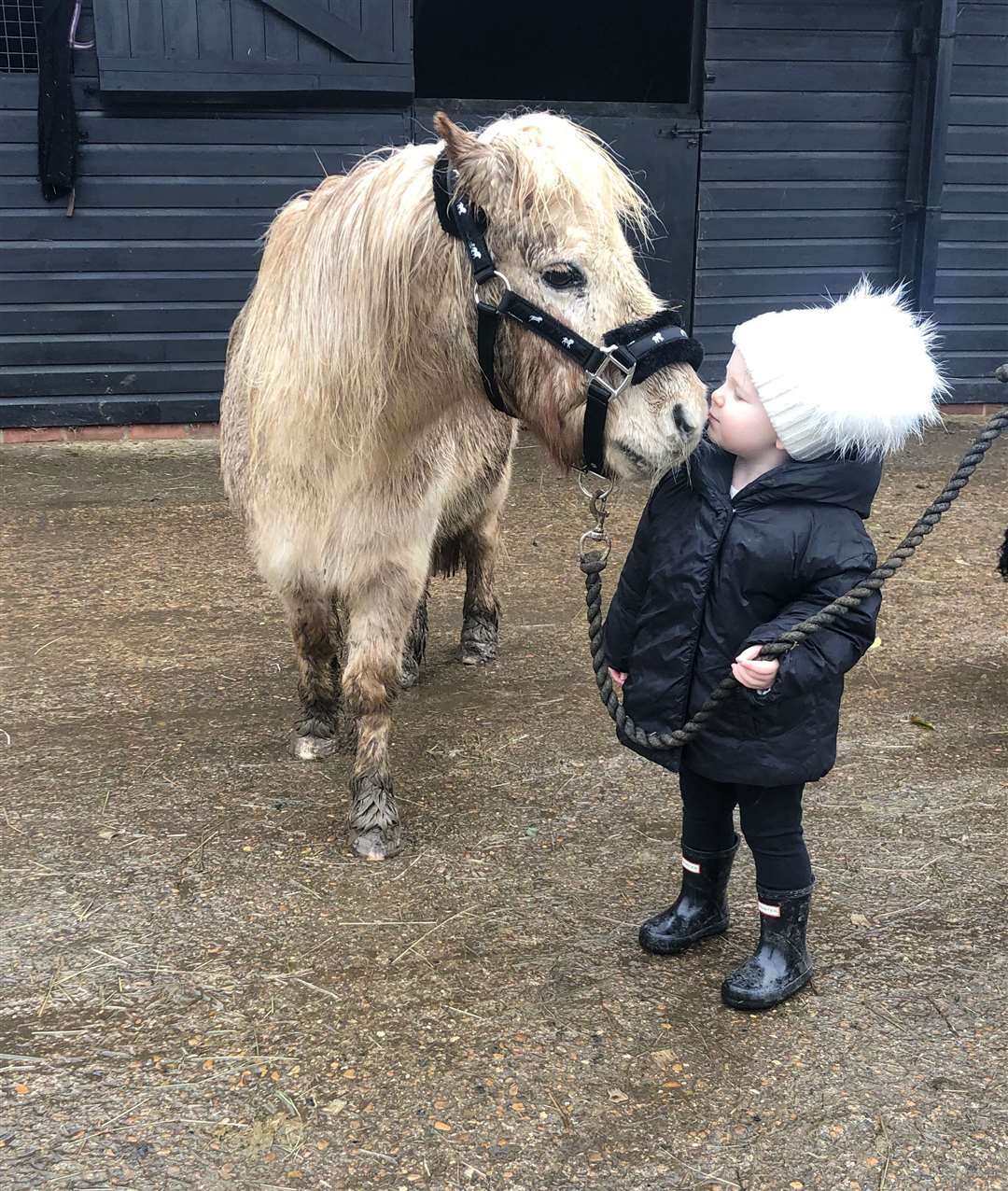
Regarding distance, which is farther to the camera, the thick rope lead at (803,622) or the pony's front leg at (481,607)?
the pony's front leg at (481,607)

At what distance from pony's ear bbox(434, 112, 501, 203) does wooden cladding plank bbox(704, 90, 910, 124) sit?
5815 millimetres

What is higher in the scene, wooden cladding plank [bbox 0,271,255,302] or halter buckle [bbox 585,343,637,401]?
halter buckle [bbox 585,343,637,401]

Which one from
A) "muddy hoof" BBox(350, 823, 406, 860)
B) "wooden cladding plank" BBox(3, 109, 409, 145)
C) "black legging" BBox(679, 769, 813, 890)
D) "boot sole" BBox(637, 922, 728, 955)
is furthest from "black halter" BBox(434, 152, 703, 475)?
"wooden cladding plank" BBox(3, 109, 409, 145)

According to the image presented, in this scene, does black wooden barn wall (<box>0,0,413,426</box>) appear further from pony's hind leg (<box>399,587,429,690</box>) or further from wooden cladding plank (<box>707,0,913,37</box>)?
pony's hind leg (<box>399,587,429,690</box>)

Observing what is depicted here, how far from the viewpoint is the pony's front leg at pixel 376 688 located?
10.2 feet

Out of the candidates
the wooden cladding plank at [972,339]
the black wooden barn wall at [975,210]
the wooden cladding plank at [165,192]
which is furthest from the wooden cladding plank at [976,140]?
the wooden cladding plank at [165,192]

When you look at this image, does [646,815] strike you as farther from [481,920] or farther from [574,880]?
[481,920]

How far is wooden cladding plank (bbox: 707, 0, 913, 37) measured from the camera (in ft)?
24.7

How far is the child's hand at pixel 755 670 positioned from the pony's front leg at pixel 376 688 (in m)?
1.14

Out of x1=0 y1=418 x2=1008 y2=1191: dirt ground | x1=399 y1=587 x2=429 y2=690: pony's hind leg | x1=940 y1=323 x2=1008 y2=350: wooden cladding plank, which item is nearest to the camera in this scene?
x1=0 y1=418 x2=1008 y2=1191: dirt ground

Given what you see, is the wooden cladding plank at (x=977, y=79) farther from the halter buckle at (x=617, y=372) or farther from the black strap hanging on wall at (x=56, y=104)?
the halter buckle at (x=617, y=372)

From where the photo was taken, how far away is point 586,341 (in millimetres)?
2398

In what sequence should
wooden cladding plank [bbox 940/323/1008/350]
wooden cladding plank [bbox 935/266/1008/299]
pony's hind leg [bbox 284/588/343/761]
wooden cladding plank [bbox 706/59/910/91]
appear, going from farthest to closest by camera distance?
wooden cladding plank [bbox 940/323/1008/350] < wooden cladding plank [bbox 935/266/1008/299] < wooden cladding plank [bbox 706/59/910/91] < pony's hind leg [bbox 284/588/343/761]

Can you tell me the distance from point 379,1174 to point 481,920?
840 mm
